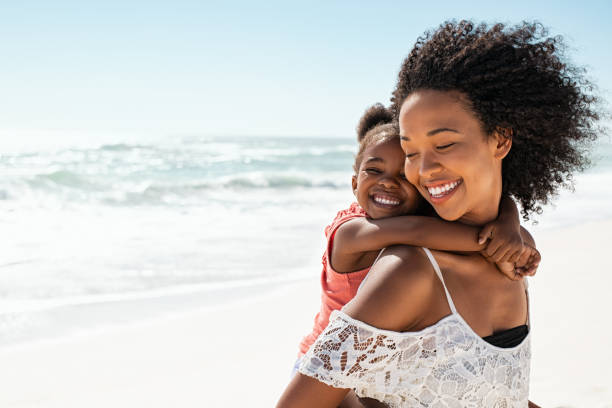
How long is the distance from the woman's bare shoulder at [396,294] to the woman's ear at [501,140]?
496mm

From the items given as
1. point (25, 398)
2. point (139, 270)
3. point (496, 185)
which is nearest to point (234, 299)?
point (139, 270)

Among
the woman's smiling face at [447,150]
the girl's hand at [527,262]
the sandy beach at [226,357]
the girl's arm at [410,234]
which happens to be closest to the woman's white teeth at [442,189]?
the woman's smiling face at [447,150]

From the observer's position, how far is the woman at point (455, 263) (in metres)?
1.50

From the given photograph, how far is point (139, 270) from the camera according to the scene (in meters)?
7.72

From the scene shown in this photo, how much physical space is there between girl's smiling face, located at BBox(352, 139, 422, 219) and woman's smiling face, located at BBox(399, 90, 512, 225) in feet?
2.01

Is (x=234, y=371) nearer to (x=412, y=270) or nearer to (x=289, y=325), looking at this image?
(x=289, y=325)

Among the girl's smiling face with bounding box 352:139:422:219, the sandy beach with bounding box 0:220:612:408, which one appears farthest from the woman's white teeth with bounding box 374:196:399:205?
the sandy beach with bounding box 0:220:612:408

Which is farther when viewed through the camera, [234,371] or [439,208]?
[234,371]

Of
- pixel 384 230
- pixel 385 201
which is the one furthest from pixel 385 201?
pixel 384 230

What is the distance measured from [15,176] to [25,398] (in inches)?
644

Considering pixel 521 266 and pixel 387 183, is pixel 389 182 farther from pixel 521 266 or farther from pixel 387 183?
pixel 521 266

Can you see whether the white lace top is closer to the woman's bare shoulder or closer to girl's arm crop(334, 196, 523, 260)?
the woman's bare shoulder

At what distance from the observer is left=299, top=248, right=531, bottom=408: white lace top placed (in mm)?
1495

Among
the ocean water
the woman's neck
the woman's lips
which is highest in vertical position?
the woman's lips
